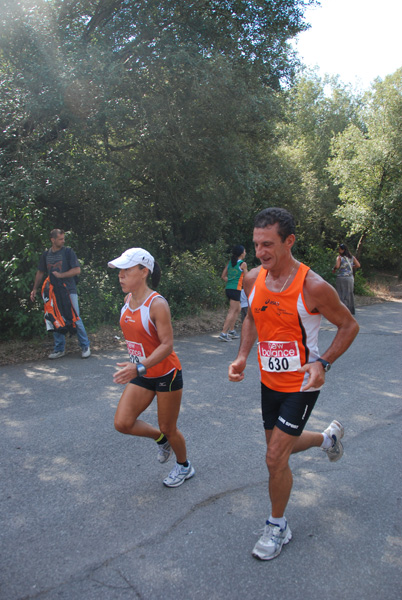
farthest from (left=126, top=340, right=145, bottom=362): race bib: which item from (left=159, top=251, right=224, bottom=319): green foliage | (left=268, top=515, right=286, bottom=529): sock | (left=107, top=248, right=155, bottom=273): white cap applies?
(left=159, top=251, right=224, bottom=319): green foliage

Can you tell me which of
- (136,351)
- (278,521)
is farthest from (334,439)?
(136,351)

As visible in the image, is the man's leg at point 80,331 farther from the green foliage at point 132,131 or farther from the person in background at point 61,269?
the green foliage at point 132,131

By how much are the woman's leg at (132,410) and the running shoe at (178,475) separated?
0.41 m

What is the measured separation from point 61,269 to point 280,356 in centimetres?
529

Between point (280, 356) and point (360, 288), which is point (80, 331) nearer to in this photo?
point (280, 356)

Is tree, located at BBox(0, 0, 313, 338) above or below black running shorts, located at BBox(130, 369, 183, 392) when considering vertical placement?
above

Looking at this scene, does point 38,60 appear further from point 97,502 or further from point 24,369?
point 97,502

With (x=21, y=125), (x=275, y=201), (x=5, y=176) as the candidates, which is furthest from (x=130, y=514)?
(x=275, y=201)

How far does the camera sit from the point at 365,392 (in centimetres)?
629

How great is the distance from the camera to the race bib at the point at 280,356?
121 inches

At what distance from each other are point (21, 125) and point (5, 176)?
1.12 m

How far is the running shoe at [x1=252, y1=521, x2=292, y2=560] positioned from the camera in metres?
2.96

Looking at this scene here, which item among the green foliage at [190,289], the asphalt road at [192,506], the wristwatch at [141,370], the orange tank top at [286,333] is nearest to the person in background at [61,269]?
the asphalt road at [192,506]

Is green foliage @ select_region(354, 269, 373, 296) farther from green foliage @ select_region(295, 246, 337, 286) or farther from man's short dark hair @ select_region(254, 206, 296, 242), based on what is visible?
man's short dark hair @ select_region(254, 206, 296, 242)
